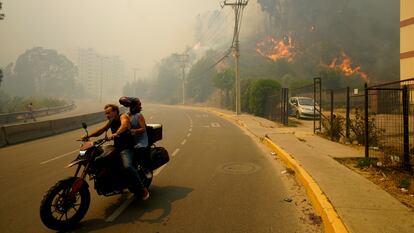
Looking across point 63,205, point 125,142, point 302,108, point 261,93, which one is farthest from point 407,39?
point 63,205

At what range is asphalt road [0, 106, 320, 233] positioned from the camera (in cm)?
564

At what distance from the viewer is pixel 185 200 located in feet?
23.0

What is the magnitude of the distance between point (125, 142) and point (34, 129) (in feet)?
50.9

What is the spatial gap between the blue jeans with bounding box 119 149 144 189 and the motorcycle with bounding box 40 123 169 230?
3.8 inches

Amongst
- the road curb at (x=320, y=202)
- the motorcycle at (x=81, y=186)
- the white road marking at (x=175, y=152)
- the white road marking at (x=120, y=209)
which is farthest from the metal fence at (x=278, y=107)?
the motorcycle at (x=81, y=186)

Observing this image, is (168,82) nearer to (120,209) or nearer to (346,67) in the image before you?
(346,67)

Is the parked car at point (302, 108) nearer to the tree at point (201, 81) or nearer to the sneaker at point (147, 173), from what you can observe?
the sneaker at point (147, 173)

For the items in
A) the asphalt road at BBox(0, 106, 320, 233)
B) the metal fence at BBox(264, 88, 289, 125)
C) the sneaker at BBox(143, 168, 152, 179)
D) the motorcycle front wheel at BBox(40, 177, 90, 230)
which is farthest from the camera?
the metal fence at BBox(264, 88, 289, 125)

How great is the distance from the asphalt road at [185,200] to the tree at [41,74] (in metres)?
126

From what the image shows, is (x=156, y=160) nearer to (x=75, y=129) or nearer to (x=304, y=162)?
(x=304, y=162)

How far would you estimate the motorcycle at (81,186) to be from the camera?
5.40 meters

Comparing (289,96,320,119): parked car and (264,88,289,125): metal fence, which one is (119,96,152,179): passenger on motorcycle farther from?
(289,96,320,119): parked car

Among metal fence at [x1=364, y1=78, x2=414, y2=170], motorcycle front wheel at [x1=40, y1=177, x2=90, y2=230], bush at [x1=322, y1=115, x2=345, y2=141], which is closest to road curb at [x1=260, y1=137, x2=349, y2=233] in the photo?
metal fence at [x1=364, y1=78, x2=414, y2=170]

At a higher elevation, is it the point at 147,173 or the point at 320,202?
the point at 147,173
